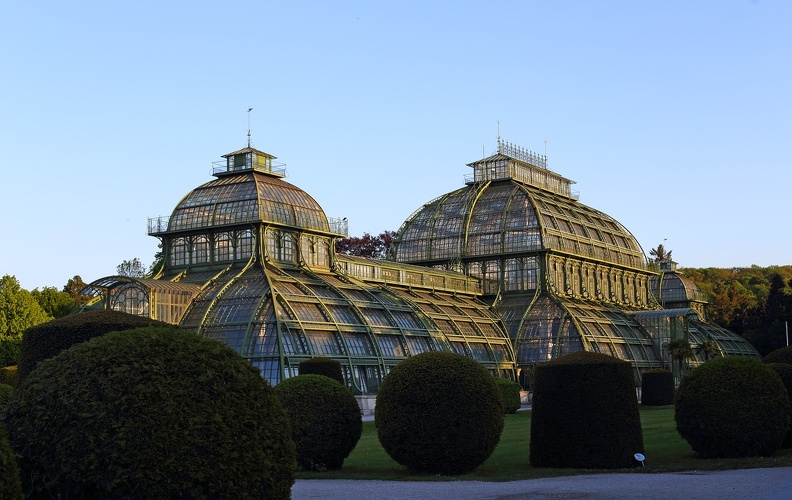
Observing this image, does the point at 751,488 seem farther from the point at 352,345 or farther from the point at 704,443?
the point at 352,345

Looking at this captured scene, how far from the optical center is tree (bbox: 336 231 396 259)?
119m

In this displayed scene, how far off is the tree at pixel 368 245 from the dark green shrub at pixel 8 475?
105 meters

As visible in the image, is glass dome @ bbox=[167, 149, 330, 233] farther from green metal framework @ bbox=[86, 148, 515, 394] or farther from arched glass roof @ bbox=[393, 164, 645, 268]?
arched glass roof @ bbox=[393, 164, 645, 268]

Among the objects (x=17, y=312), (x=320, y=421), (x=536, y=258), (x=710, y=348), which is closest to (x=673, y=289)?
(x=710, y=348)

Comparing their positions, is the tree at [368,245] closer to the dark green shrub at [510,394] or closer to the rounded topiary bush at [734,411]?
the dark green shrub at [510,394]

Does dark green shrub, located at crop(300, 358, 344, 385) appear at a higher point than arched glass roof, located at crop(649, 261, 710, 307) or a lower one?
lower

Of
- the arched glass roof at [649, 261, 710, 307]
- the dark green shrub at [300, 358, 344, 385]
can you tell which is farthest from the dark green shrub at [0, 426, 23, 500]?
the arched glass roof at [649, 261, 710, 307]

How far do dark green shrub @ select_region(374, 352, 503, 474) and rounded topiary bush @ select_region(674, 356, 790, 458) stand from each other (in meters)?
7.02

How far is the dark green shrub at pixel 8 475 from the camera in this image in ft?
41.9

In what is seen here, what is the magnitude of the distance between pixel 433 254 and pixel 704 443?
6118 centimetres

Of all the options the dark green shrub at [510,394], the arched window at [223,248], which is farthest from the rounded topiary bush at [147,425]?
the arched window at [223,248]

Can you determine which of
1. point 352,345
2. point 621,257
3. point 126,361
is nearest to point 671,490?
point 126,361

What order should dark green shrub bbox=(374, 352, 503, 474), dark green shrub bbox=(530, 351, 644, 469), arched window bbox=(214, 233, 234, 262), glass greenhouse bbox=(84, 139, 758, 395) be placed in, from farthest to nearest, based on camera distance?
arched window bbox=(214, 233, 234, 262) < glass greenhouse bbox=(84, 139, 758, 395) < dark green shrub bbox=(530, 351, 644, 469) < dark green shrub bbox=(374, 352, 503, 474)

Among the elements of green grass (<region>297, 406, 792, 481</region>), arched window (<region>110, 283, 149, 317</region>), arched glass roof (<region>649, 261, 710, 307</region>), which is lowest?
green grass (<region>297, 406, 792, 481</region>)
